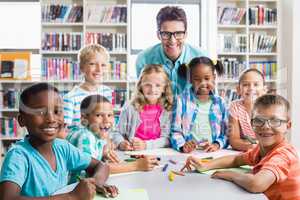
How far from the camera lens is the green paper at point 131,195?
705 millimetres

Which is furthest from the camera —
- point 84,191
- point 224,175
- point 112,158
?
point 112,158

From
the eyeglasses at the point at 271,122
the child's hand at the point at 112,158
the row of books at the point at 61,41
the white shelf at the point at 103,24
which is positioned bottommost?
the child's hand at the point at 112,158

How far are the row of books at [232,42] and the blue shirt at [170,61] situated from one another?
8 cm

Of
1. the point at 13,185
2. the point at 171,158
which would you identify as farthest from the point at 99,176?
the point at 171,158

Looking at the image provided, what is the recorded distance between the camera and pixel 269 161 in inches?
31.4

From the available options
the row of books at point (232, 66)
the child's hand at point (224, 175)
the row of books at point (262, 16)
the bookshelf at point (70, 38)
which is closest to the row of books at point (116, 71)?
the bookshelf at point (70, 38)

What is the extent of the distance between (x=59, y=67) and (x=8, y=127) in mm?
259

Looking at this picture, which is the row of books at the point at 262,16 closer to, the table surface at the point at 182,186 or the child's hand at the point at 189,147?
the child's hand at the point at 189,147

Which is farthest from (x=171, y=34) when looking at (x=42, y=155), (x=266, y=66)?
(x=42, y=155)

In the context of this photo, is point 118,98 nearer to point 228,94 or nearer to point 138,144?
point 138,144

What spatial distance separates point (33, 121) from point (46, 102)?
6cm

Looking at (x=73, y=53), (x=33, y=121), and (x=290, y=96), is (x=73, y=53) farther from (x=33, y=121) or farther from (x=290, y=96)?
(x=290, y=96)

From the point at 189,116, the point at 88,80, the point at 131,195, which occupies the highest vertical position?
the point at 88,80

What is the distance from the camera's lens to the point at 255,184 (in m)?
0.72
